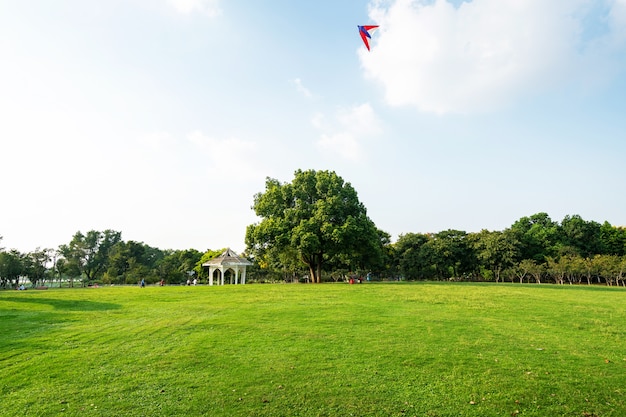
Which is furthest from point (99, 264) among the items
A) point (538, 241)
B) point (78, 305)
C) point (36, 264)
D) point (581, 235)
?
point (581, 235)

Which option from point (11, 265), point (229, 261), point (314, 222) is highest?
point (314, 222)

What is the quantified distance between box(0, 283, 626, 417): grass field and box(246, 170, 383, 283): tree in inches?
885

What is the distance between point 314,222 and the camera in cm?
3747

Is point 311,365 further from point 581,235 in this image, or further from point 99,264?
point 99,264

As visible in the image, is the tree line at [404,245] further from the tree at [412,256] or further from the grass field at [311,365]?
the grass field at [311,365]

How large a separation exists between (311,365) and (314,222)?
29560 mm

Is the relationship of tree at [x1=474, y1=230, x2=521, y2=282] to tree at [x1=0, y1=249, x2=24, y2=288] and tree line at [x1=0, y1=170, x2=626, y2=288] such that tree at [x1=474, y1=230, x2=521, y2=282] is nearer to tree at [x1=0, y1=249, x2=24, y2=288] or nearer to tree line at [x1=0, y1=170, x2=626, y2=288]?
tree line at [x1=0, y1=170, x2=626, y2=288]

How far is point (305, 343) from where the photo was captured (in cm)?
985

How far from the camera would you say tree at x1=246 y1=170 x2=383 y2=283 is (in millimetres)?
37000

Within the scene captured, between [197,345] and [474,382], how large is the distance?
6.36 metres

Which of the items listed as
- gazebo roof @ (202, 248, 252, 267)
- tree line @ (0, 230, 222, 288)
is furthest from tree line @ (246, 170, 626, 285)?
tree line @ (0, 230, 222, 288)

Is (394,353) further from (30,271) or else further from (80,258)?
(80,258)

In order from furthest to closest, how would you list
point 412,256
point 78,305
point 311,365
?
point 412,256 → point 78,305 → point 311,365

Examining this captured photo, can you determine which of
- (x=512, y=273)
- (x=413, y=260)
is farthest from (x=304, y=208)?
(x=512, y=273)
